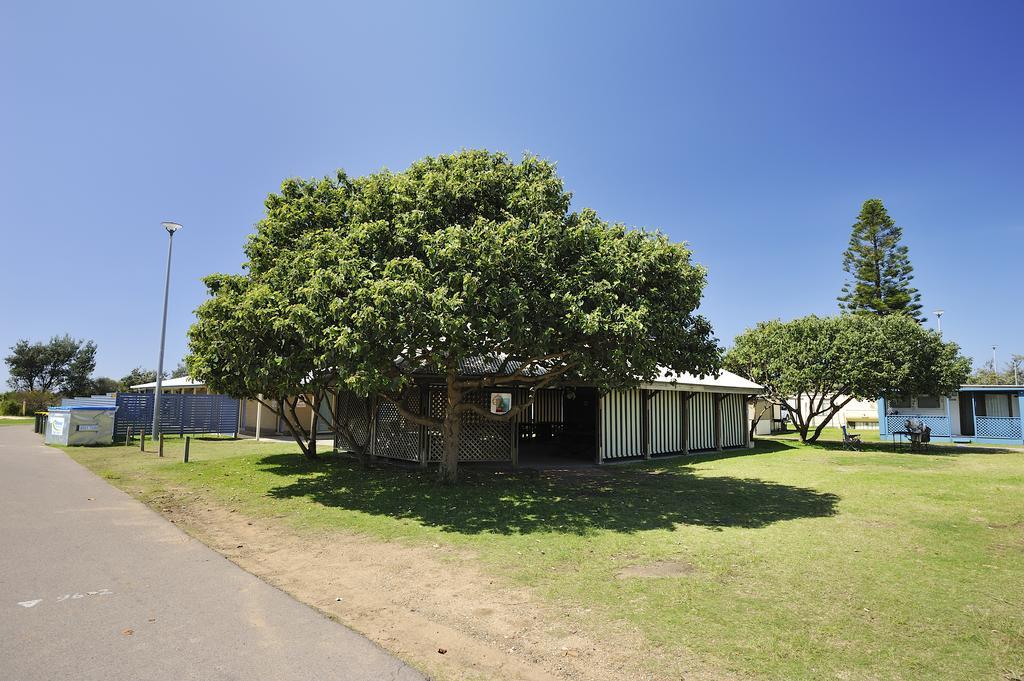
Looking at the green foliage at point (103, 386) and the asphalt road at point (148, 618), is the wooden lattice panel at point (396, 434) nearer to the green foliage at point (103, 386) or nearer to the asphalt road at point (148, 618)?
the asphalt road at point (148, 618)

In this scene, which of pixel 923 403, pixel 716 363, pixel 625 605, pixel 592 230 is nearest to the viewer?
pixel 625 605

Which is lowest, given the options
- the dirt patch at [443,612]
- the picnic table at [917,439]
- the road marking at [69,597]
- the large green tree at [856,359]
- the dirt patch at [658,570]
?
the dirt patch at [443,612]

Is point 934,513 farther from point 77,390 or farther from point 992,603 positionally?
point 77,390

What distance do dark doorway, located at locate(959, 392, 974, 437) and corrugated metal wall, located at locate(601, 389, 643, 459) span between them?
2088cm

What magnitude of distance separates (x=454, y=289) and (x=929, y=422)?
2924 cm

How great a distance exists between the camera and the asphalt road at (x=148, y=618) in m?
3.67

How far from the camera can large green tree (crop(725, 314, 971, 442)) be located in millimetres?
20922

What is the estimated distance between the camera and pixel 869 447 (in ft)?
75.5

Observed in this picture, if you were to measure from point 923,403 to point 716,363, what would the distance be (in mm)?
24542

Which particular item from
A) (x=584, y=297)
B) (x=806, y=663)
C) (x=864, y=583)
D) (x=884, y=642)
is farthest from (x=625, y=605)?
(x=584, y=297)

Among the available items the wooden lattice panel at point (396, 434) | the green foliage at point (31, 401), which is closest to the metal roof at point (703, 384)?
the wooden lattice panel at point (396, 434)

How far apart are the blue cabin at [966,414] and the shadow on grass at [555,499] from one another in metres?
19.7

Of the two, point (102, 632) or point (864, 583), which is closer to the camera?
point (102, 632)

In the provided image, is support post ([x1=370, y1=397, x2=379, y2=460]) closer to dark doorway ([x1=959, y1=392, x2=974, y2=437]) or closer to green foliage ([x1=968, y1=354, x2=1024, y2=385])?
dark doorway ([x1=959, y1=392, x2=974, y2=437])
